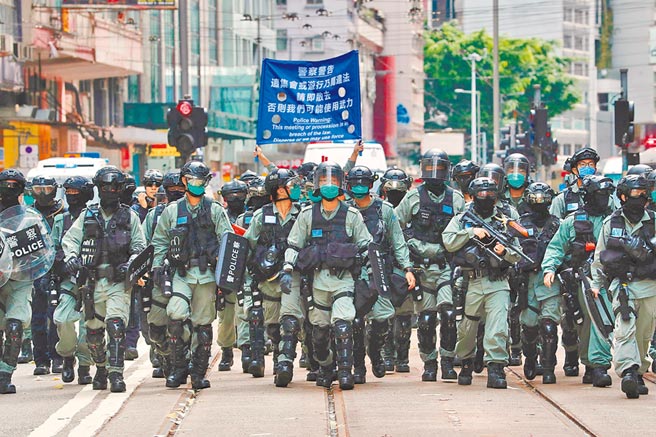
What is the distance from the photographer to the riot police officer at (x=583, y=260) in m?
13.2

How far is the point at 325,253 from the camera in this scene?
1304 centimetres

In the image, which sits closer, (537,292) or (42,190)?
(537,292)

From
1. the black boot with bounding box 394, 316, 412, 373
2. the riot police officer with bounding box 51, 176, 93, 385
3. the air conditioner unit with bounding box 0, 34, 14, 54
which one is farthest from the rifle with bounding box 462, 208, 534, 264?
the air conditioner unit with bounding box 0, 34, 14, 54

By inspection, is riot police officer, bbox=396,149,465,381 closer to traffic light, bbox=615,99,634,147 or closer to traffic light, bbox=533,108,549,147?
traffic light, bbox=615,99,634,147

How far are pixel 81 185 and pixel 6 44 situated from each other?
72.0 feet

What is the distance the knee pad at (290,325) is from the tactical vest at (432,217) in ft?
5.33

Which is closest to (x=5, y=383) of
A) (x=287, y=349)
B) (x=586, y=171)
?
(x=287, y=349)

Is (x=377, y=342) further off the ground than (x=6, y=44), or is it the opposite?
(x=6, y=44)

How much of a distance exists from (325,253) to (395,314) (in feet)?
6.10

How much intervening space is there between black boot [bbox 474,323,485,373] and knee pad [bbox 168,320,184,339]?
2.59 m

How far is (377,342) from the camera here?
13852mm

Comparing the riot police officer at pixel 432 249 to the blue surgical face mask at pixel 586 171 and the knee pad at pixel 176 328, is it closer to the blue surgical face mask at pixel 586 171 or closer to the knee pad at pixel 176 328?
the blue surgical face mask at pixel 586 171

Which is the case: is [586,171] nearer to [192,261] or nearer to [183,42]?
[192,261]

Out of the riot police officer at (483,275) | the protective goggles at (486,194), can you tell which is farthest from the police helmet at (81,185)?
the protective goggles at (486,194)
